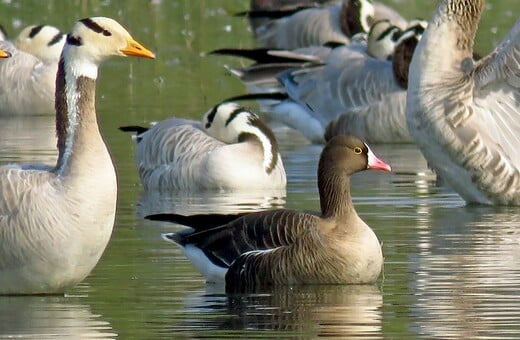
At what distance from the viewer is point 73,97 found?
10328 mm

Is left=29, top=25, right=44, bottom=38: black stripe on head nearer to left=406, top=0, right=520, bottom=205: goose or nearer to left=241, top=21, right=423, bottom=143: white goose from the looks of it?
left=241, top=21, right=423, bottom=143: white goose

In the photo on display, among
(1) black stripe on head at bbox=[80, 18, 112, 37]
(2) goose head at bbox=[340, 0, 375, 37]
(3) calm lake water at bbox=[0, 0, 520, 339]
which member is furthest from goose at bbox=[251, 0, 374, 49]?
(1) black stripe on head at bbox=[80, 18, 112, 37]

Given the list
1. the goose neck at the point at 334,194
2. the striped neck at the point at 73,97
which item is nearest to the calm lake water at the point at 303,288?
the goose neck at the point at 334,194

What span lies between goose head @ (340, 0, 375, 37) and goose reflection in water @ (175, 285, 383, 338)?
1445cm

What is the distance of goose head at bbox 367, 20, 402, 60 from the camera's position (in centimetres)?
1948

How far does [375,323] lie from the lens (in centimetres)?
941

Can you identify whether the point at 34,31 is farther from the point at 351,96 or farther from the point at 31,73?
the point at 351,96

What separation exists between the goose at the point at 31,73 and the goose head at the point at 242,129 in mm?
6494

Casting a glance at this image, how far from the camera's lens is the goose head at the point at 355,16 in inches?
973

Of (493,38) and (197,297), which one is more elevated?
(197,297)

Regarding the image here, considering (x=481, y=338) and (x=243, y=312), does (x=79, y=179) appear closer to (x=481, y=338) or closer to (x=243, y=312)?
(x=243, y=312)

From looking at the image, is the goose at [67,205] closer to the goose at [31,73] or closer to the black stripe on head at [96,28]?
the black stripe on head at [96,28]

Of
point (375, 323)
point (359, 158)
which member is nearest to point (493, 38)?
point (359, 158)

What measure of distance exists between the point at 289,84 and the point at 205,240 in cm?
872
